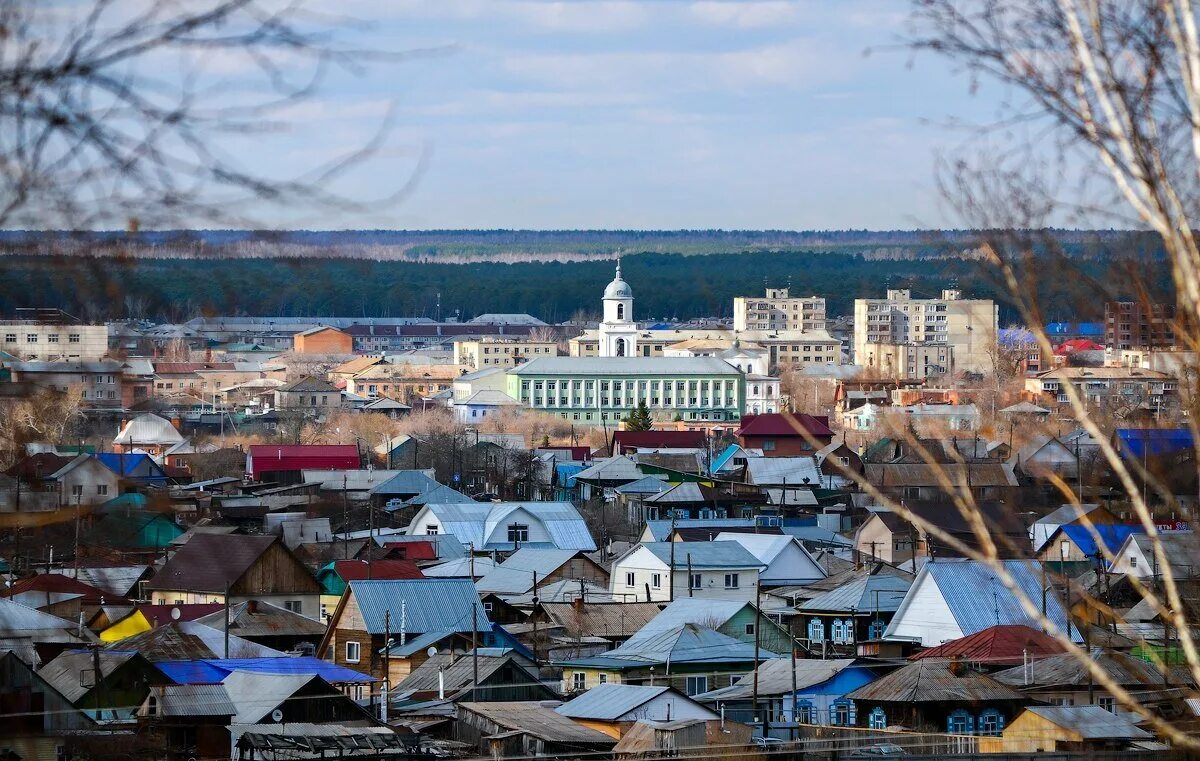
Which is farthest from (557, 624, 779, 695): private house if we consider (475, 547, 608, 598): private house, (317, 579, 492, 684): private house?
(475, 547, 608, 598): private house

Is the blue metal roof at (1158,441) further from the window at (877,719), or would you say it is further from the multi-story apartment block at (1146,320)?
the window at (877,719)

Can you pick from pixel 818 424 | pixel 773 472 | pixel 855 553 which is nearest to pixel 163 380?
pixel 855 553

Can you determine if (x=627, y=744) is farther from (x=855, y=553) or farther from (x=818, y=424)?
(x=818, y=424)

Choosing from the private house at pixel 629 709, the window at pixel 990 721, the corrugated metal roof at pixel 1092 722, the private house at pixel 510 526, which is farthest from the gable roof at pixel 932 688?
the private house at pixel 510 526

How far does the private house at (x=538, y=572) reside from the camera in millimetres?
23183

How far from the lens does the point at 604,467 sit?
126ft

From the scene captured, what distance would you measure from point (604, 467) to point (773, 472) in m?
3.61

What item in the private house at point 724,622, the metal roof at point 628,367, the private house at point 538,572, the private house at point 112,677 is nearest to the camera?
the private house at point 112,677

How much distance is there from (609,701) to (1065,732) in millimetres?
3647

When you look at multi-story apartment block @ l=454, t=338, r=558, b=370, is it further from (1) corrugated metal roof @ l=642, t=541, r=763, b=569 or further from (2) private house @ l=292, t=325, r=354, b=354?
(1) corrugated metal roof @ l=642, t=541, r=763, b=569

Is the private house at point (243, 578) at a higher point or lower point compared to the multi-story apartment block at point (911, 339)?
lower

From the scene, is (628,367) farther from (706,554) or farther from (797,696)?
(797,696)

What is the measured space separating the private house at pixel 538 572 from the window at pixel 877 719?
7.81 meters

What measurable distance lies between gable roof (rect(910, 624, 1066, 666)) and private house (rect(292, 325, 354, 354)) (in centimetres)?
7603
